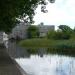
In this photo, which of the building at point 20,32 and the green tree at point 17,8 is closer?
the green tree at point 17,8

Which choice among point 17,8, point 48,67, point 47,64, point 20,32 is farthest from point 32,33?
point 17,8

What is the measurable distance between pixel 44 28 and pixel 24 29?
1290cm

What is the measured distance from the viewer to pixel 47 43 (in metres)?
81.9

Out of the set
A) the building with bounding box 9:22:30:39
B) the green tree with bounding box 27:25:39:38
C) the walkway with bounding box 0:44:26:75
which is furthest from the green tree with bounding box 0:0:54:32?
the building with bounding box 9:22:30:39

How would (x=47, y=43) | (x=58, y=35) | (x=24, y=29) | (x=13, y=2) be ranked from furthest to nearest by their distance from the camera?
(x=24, y=29) < (x=58, y=35) < (x=47, y=43) < (x=13, y=2)

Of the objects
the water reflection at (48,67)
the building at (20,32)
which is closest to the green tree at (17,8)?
the water reflection at (48,67)

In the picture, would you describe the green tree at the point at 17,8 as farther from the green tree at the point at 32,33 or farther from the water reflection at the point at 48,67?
the green tree at the point at 32,33

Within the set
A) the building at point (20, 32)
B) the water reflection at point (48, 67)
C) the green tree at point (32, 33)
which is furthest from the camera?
the building at point (20, 32)

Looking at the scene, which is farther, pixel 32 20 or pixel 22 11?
pixel 32 20

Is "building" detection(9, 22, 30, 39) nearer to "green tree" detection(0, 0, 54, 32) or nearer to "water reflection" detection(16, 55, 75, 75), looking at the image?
"water reflection" detection(16, 55, 75, 75)

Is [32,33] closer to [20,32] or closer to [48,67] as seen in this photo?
[20,32]

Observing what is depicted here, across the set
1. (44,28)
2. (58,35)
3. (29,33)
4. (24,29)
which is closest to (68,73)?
(58,35)

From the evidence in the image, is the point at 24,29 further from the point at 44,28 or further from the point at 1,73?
the point at 1,73

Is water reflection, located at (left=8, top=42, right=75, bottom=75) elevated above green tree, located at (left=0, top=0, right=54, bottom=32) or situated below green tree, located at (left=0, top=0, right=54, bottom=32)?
below
